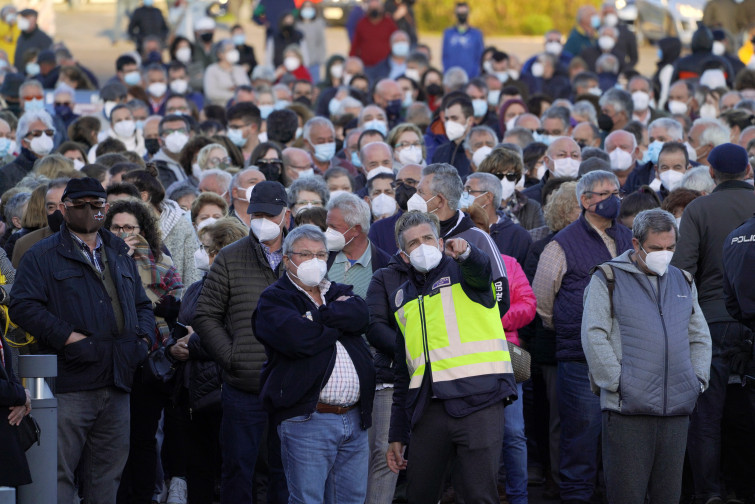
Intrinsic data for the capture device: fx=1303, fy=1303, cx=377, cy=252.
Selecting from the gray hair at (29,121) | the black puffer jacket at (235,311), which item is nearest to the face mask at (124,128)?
the gray hair at (29,121)

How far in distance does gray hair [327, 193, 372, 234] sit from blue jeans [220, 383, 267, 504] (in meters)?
1.35

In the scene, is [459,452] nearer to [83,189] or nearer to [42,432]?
[42,432]

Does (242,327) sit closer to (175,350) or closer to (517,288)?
(175,350)

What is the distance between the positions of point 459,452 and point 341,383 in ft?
2.49

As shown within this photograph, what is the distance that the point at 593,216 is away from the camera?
9.17m

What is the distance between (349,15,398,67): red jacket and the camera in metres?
23.7

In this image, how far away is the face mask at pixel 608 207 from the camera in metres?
9.04

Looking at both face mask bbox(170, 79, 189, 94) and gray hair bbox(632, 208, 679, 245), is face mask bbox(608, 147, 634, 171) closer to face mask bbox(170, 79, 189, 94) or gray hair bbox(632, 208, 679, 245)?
A: gray hair bbox(632, 208, 679, 245)

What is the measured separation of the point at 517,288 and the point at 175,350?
2303 mm

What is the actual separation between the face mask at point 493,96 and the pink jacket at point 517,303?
1028cm

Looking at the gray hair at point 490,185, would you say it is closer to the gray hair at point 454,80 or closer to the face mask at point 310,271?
the face mask at point 310,271

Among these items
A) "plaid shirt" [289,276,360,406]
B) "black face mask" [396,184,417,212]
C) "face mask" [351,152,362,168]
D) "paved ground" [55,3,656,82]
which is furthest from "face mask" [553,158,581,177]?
"paved ground" [55,3,656,82]

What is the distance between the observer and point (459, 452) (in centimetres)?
718

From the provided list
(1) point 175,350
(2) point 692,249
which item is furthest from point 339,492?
(2) point 692,249
